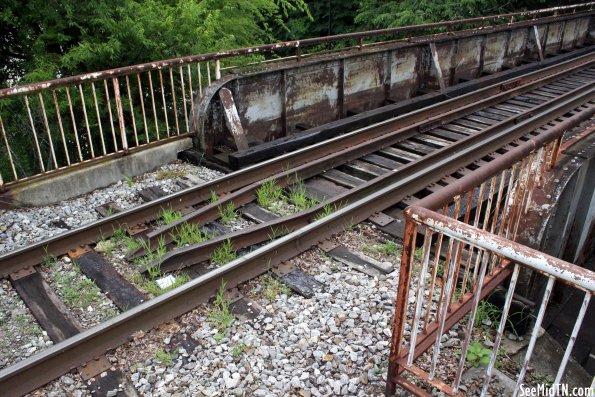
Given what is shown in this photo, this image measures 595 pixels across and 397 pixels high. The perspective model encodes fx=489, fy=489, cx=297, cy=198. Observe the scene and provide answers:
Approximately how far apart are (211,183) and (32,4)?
14.2 feet

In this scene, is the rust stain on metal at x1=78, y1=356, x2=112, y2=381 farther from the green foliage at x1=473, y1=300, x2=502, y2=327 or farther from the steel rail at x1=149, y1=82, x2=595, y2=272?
the green foliage at x1=473, y1=300, x2=502, y2=327

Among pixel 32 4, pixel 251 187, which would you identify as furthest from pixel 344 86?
pixel 32 4

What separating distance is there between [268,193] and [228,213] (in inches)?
27.3

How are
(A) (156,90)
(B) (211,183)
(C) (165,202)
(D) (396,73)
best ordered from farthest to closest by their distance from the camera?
1. (D) (396,73)
2. (A) (156,90)
3. (B) (211,183)
4. (C) (165,202)

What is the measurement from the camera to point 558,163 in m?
5.29

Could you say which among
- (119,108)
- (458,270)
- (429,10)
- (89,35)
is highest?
(89,35)

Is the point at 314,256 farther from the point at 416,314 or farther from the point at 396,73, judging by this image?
the point at 396,73

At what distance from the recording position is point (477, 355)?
12.1 feet

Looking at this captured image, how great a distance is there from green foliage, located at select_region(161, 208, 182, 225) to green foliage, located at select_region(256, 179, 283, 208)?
3.50 feet

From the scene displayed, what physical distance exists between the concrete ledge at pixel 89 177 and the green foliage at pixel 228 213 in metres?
2.00

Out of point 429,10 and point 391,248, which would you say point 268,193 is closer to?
point 391,248

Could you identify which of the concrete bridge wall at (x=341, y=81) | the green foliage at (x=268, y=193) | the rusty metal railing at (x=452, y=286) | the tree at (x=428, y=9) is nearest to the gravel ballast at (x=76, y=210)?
the concrete bridge wall at (x=341, y=81)

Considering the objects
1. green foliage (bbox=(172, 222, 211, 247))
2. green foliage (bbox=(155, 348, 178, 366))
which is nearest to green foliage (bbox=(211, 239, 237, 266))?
green foliage (bbox=(172, 222, 211, 247))

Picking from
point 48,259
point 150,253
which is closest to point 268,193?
point 150,253
